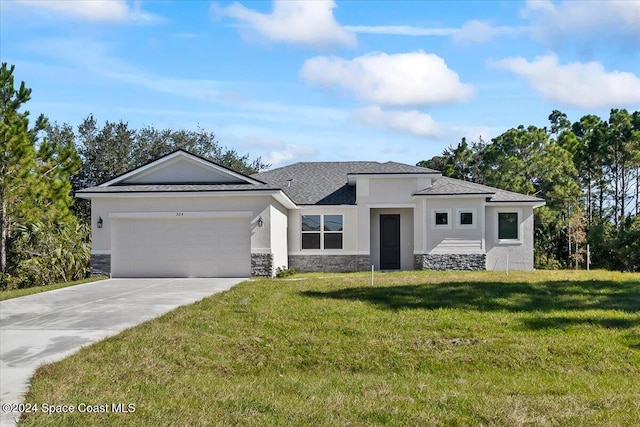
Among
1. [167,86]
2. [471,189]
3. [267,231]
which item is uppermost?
[167,86]

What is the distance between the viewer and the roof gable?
20906mm

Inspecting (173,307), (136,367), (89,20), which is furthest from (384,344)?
(89,20)

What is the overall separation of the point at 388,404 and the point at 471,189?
59.3 feet

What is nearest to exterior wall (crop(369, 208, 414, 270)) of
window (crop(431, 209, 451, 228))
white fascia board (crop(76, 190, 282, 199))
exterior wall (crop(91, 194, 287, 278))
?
window (crop(431, 209, 451, 228))

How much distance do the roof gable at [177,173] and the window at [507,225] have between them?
427 inches

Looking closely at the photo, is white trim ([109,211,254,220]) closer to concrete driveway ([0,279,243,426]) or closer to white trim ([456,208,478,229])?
concrete driveway ([0,279,243,426])

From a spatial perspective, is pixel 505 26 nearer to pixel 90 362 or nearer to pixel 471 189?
pixel 471 189

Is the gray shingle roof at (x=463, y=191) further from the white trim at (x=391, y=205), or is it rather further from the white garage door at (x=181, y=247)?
the white garage door at (x=181, y=247)

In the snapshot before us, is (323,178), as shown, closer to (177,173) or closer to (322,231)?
(322,231)

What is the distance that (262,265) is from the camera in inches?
781

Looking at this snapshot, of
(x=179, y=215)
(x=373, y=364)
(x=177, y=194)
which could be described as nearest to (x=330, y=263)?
(x=179, y=215)

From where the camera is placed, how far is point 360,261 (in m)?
23.8

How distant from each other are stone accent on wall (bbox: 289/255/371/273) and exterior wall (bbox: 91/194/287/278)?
3.47 m

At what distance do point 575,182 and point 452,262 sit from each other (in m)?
14.8
